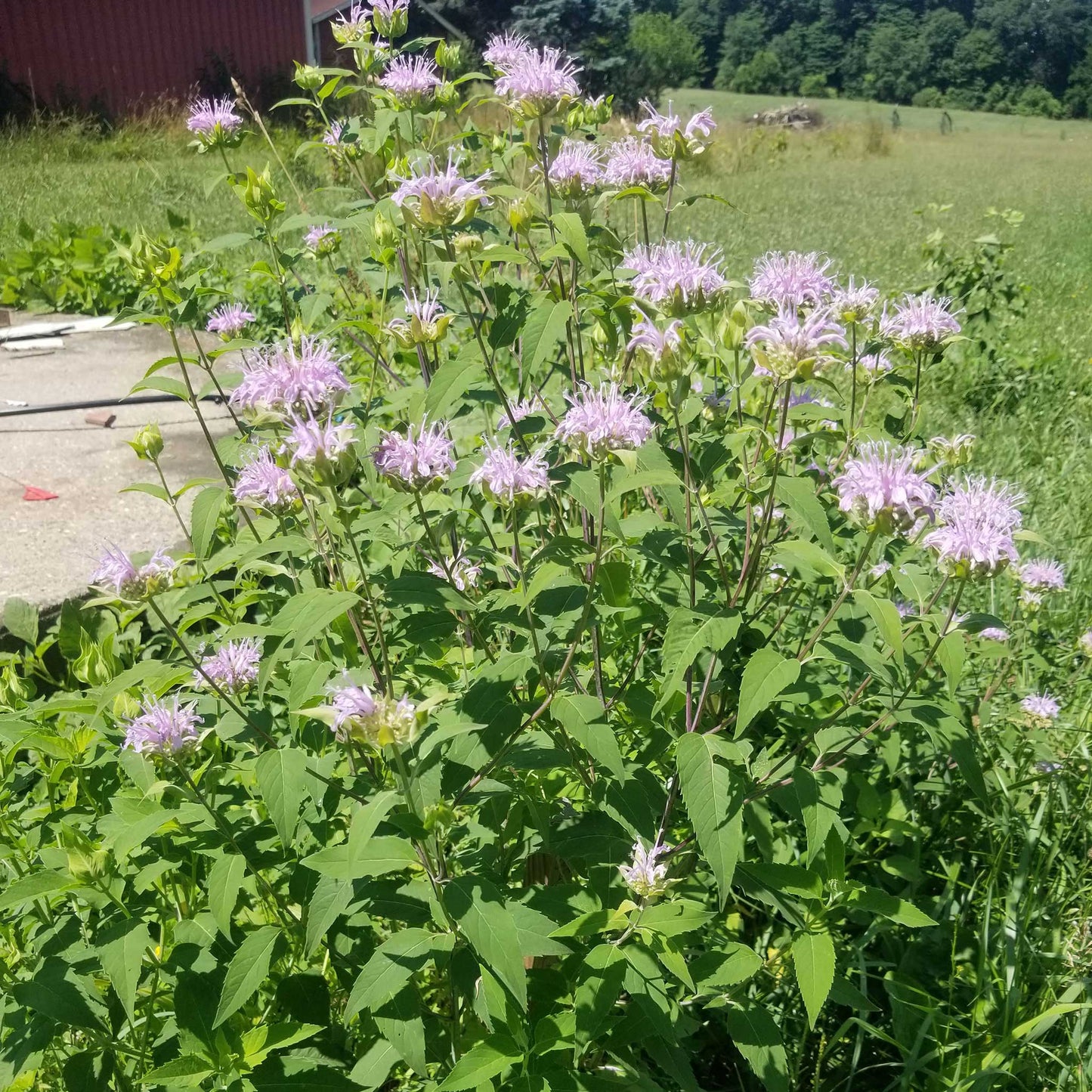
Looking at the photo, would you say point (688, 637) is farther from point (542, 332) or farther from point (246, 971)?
point (246, 971)

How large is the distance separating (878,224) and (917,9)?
61.9 meters

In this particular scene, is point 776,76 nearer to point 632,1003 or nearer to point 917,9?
point 917,9

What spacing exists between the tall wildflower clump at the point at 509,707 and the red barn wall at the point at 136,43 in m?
15.2

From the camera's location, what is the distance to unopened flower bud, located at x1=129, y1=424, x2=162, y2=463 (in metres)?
1.62

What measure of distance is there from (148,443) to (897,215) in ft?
36.1

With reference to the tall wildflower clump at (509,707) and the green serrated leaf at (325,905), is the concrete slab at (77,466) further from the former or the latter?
the green serrated leaf at (325,905)

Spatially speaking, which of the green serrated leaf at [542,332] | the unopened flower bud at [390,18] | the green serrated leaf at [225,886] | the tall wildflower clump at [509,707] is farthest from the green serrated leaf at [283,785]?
the unopened flower bud at [390,18]

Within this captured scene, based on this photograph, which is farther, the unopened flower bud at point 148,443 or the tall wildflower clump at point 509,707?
the unopened flower bud at point 148,443

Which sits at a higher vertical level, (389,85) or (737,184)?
(389,85)

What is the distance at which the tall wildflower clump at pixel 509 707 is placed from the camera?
1210 millimetres

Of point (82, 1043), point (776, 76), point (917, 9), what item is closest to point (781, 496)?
point (82, 1043)

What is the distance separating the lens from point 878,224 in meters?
10.0

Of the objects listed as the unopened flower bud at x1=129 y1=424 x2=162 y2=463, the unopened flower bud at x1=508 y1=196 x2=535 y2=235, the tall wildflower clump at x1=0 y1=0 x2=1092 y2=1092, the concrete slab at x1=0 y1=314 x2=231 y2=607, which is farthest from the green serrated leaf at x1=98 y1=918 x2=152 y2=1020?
the concrete slab at x1=0 y1=314 x2=231 y2=607

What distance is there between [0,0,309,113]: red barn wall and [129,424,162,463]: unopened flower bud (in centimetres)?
1494
